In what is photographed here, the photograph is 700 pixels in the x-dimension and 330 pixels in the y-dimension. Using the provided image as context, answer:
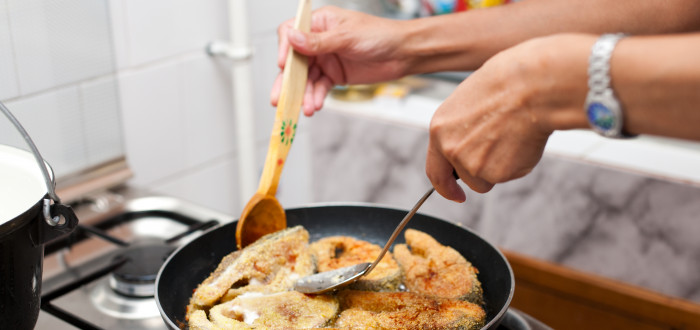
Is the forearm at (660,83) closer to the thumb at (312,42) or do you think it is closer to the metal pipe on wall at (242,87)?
the thumb at (312,42)

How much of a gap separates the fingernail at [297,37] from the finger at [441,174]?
0.31 meters

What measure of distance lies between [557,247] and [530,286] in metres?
0.12

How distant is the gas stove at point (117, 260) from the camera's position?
839 millimetres

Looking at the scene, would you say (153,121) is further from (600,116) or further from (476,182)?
(600,116)

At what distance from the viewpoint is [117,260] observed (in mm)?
944

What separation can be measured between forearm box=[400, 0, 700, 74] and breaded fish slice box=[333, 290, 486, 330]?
0.39m

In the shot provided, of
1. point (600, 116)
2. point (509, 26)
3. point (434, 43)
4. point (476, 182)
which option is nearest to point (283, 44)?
point (434, 43)

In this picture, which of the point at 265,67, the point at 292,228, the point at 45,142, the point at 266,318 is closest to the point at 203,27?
the point at 265,67

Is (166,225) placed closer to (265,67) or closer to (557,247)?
(265,67)

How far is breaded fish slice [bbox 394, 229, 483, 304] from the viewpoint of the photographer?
779 millimetres

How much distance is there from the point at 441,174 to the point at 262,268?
260 millimetres

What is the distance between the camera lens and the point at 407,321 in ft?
2.33

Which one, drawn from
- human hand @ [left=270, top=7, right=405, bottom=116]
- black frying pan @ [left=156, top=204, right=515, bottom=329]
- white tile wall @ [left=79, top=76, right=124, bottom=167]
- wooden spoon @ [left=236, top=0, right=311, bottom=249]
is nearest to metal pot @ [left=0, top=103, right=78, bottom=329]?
black frying pan @ [left=156, top=204, right=515, bottom=329]

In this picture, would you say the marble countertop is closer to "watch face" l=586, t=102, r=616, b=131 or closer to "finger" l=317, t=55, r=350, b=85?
"finger" l=317, t=55, r=350, b=85
